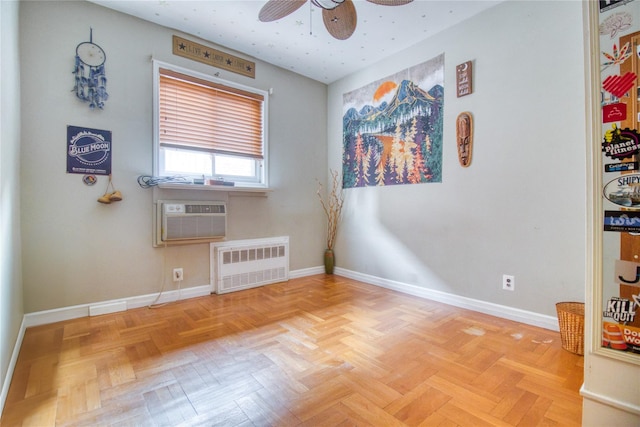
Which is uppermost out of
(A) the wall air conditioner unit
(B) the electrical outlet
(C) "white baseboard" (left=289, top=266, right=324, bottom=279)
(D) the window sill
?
(D) the window sill

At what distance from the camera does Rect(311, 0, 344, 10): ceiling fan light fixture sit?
90.7 inches

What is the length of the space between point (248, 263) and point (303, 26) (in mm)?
2596

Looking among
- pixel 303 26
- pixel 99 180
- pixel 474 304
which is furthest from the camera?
pixel 303 26

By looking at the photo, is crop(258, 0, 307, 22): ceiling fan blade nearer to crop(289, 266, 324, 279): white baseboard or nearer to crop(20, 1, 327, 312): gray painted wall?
crop(20, 1, 327, 312): gray painted wall

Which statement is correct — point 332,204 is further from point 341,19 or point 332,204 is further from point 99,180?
point 99,180

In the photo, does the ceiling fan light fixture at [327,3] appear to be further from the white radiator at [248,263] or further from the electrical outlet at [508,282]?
the electrical outlet at [508,282]

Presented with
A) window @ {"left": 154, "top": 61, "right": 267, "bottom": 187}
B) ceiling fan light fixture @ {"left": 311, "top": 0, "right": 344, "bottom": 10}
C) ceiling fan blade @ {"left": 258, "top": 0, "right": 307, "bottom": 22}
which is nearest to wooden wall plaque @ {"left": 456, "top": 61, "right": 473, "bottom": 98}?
ceiling fan light fixture @ {"left": 311, "top": 0, "right": 344, "bottom": 10}

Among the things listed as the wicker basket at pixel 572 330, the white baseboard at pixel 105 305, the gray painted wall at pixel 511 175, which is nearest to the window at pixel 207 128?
the white baseboard at pixel 105 305

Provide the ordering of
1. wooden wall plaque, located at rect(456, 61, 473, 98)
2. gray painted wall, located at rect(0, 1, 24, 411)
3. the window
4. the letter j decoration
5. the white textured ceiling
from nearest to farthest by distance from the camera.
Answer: gray painted wall, located at rect(0, 1, 24, 411)
the letter j decoration
the white textured ceiling
wooden wall plaque, located at rect(456, 61, 473, 98)
the window

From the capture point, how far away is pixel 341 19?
2.43 meters

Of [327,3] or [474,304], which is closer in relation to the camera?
[327,3]

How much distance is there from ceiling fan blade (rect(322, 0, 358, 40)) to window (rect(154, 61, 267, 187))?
132 cm

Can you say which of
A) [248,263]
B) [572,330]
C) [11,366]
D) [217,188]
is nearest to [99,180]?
[217,188]

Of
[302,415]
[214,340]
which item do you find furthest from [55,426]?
[302,415]
